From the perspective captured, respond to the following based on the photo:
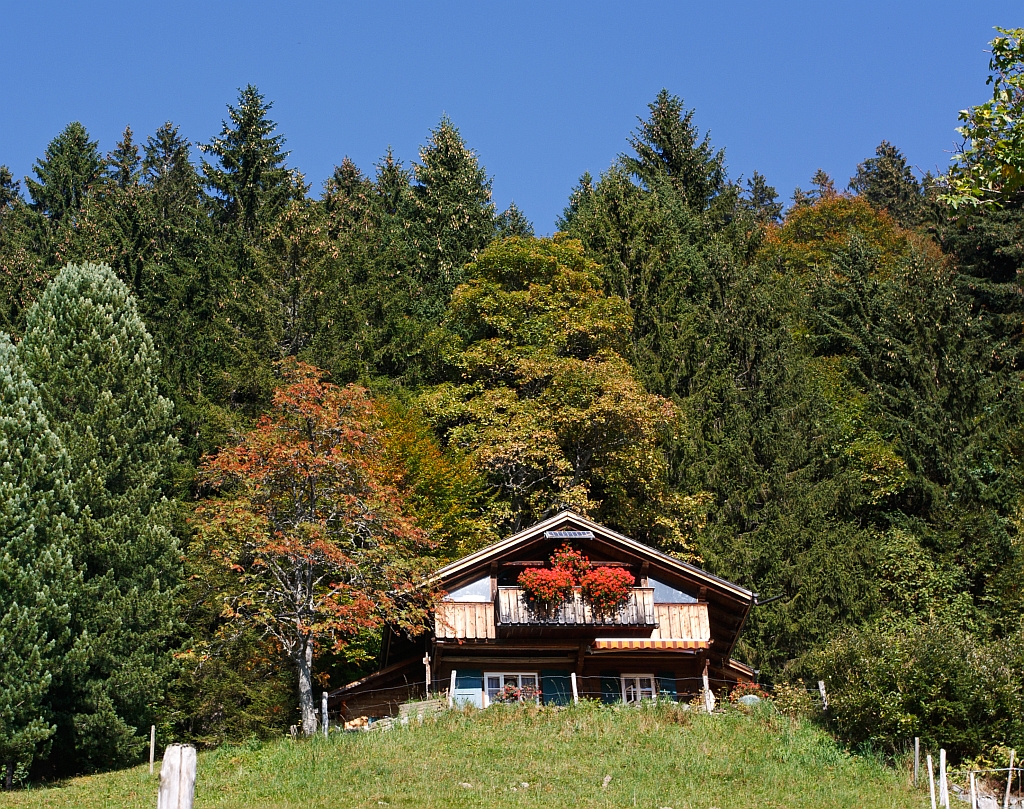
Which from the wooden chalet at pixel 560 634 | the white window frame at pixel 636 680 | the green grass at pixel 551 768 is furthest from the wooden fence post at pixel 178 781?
the white window frame at pixel 636 680

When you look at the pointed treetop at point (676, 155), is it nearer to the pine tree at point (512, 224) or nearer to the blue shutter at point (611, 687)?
the pine tree at point (512, 224)

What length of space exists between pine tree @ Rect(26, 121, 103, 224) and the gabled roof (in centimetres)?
3799

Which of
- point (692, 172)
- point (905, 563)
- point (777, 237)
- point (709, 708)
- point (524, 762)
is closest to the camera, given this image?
point (524, 762)

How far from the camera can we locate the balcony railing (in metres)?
27.0

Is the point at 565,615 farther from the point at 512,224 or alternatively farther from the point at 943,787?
the point at 512,224

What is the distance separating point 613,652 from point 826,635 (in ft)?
29.0

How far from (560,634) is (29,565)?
13515mm

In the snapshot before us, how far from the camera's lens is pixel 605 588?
88.6ft

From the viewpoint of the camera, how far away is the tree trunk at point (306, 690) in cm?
2505

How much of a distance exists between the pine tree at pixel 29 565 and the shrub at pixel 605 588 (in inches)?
525

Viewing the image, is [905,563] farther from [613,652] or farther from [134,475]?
[134,475]

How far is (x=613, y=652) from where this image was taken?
92.1ft

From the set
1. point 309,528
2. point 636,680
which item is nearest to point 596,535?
point 636,680

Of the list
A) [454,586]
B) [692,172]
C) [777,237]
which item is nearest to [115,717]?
[454,586]
